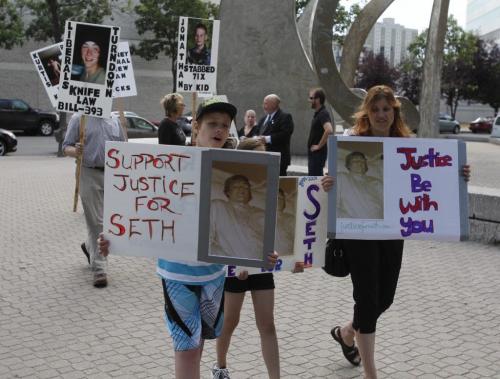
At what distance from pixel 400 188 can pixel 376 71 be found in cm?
5183

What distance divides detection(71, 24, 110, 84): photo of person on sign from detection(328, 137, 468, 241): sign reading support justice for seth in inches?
155

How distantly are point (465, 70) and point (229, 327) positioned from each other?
5045 centimetres

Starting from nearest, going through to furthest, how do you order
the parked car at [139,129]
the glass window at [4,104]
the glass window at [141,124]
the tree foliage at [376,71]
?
the parked car at [139,129] < the glass window at [141,124] < the glass window at [4,104] < the tree foliage at [376,71]

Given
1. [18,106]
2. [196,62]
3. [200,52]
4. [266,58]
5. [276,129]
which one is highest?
[266,58]

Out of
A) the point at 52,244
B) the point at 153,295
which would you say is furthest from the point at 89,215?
the point at 52,244

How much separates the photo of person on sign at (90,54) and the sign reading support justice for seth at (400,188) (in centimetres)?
394

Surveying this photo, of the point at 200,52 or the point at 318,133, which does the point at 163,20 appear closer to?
the point at 200,52

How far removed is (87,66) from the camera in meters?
6.97

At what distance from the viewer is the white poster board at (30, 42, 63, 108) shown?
9750 millimetres

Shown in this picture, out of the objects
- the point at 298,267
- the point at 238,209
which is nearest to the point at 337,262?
the point at 298,267

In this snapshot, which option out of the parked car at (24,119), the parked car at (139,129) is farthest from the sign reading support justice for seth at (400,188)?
the parked car at (24,119)

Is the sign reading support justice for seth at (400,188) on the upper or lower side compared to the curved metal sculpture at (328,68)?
lower

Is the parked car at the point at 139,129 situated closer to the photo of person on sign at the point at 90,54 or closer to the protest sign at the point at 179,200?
the photo of person on sign at the point at 90,54

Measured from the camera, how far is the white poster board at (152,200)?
304 cm
